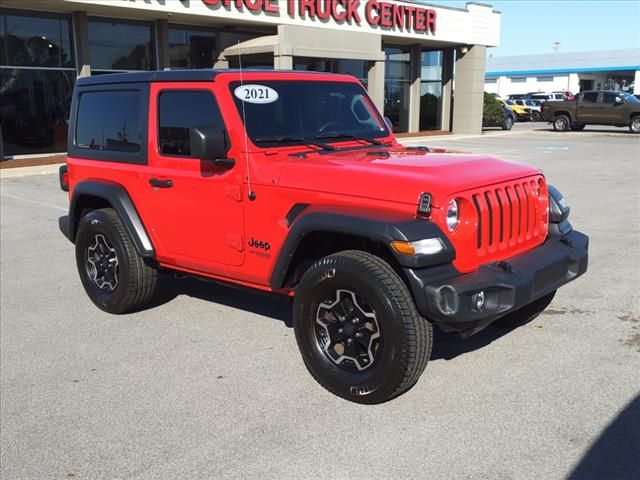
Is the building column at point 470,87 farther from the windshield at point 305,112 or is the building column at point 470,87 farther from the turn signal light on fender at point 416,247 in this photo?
the turn signal light on fender at point 416,247

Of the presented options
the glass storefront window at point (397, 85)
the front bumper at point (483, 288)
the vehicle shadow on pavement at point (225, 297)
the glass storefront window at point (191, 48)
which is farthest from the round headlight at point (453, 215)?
the glass storefront window at point (397, 85)

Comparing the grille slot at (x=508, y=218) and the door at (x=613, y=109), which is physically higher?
the door at (x=613, y=109)

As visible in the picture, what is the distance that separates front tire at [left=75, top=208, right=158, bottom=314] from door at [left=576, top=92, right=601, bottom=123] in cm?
2909

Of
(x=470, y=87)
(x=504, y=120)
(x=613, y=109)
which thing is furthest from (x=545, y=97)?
(x=470, y=87)

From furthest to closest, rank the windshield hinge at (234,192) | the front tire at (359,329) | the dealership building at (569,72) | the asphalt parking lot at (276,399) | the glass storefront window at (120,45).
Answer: the dealership building at (569,72)
the glass storefront window at (120,45)
the windshield hinge at (234,192)
the front tire at (359,329)
the asphalt parking lot at (276,399)

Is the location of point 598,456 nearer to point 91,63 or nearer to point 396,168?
point 396,168

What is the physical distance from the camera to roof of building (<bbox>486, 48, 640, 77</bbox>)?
6925 centimetres

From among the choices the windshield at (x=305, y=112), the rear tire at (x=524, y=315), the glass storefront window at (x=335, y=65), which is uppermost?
the glass storefront window at (x=335, y=65)

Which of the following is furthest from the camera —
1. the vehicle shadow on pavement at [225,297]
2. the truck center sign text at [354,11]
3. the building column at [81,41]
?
the truck center sign text at [354,11]

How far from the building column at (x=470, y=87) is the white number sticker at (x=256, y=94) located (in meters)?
26.5

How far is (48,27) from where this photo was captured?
59.6 feet

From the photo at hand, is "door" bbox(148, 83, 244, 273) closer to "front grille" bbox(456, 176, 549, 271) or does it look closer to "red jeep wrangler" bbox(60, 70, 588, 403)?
"red jeep wrangler" bbox(60, 70, 588, 403)

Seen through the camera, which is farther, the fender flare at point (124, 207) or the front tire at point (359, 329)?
the fender flare at point (124, 207)

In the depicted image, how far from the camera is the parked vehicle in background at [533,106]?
141ft
